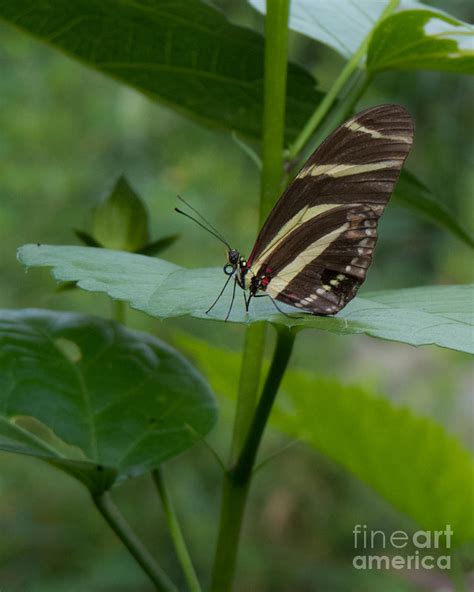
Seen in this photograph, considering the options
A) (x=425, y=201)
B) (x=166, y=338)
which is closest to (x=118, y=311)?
(x=425, y=201)

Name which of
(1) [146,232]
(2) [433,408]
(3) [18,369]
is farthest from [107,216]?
(2) [433,408]

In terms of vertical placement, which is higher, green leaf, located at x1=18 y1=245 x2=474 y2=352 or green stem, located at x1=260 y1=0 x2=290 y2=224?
green stem, located at x1=260 y1=0 x2=290 y2=224

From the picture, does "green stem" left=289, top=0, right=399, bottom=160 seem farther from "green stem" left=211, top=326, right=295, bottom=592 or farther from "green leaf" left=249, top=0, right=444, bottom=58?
"green stem" left=211, top=326, right=295, bottom=592

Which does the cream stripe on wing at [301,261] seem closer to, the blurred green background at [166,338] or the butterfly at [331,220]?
the butterfly at [331,220]

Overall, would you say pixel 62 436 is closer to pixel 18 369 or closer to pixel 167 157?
pixel 18 369

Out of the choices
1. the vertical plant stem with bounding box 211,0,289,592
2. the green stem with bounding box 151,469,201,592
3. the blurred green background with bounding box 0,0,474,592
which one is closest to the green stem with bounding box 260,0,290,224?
the vertical plant stem with bounding box 211,0,289,592

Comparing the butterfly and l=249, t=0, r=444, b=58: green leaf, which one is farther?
l=249, t=0, r=444, b=58: green leaf

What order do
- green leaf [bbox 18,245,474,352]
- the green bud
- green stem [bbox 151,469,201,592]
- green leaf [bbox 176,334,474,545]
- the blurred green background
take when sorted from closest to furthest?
1. green leaf [bbox 18,245,474,352]
2. green stem [bbox 151,469,201,592]
3. the green bud
4. green leaf [bbox 176,334,474,545]
5. the blurred green background

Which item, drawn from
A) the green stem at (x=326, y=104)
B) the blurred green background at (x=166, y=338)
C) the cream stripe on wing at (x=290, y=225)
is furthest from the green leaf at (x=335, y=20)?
the blurred green background at (x=166, y=338)
